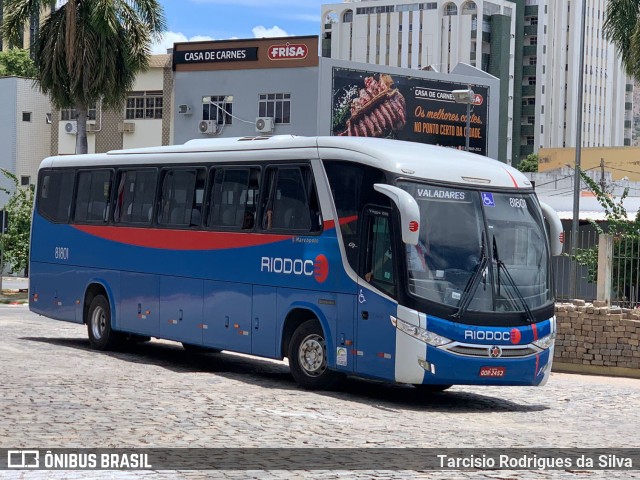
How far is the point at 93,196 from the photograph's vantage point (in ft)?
74.4

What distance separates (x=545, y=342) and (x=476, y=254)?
1.62m

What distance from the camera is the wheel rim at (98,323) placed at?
22.3m

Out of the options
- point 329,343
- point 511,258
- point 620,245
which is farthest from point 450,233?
point 620,245

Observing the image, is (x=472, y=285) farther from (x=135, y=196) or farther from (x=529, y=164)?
(x=529, y=164)

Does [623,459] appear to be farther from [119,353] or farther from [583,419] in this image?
[119,353]

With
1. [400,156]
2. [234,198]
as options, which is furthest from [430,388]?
[234,198]

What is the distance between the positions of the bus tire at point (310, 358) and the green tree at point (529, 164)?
11156 cm

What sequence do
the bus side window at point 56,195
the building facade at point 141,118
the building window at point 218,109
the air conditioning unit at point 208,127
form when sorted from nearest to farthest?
1. the bus side window at point 56,195
2. the air conditioning unit at point 208,127
3. the building window at point 218,109
4. the building facade at point 141,118

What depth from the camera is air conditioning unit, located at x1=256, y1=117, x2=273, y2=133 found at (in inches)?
2173

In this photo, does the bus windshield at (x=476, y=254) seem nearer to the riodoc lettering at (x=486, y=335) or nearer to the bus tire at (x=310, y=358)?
the riodoc lettering at (x=486, y=335)

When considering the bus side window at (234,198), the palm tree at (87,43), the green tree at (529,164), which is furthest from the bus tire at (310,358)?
the green tree at (529,164)

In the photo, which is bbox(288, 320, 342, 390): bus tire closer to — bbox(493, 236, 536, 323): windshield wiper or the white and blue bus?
the white and blue bus

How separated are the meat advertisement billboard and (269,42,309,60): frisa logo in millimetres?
1655

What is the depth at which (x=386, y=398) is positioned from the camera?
17.0 m
